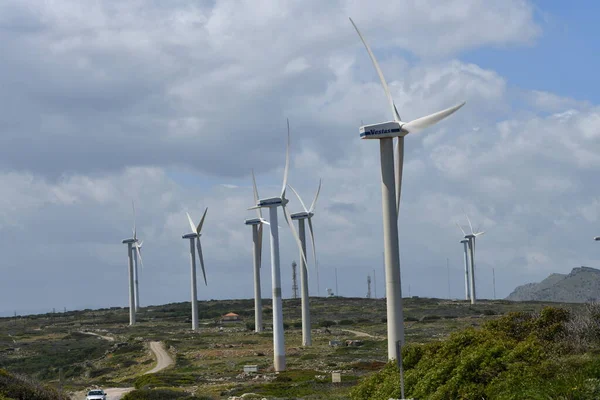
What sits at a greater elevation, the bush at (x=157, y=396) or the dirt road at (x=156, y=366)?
the bush at (x=157, y=396)

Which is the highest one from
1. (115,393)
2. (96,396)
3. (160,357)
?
(96,396)

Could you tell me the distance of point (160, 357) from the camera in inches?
4055

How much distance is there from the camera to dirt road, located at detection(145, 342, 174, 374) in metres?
92.8

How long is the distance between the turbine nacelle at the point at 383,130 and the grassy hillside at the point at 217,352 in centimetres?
1387

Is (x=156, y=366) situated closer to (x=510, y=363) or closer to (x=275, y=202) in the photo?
(x=275, y=202)

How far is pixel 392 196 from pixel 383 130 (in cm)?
416

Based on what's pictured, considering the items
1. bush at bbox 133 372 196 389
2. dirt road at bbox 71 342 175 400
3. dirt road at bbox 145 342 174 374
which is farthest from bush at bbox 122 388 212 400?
dirt road at bbox 145 342 174 374

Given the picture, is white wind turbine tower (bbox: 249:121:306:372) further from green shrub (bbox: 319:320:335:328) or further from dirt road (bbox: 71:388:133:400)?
green shrub (bbox: 319:320:335:328)

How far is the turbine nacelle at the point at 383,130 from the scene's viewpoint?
52375 millimetres

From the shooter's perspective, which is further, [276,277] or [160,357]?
[160,357]

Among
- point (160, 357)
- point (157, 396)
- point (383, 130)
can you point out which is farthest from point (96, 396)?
point (160, 357)

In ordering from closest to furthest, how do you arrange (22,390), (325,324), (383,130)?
1. (22,390)
2. (383,130)
3. (325,324)

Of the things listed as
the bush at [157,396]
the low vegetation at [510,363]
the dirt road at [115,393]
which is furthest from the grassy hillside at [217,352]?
the bush at [157,396]

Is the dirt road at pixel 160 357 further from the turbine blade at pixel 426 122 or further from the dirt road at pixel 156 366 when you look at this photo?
the turbine blade at pixel 426 122
